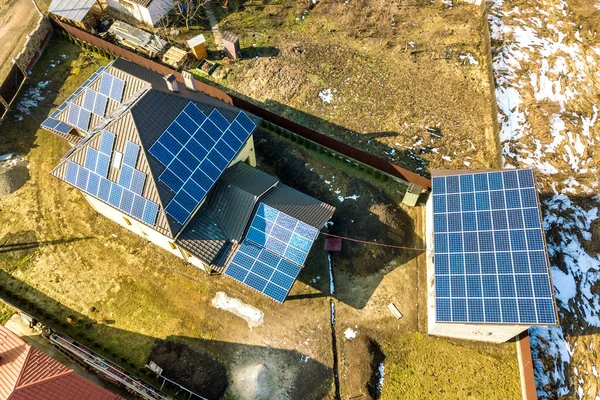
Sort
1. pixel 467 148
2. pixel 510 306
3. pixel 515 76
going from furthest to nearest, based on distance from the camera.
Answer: pixel 515 76 → pixel 467 148 → pixel 510 306

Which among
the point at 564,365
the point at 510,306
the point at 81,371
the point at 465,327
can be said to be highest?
the point at 81,371

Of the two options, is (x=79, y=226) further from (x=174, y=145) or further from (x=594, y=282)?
(x=594, y=282)

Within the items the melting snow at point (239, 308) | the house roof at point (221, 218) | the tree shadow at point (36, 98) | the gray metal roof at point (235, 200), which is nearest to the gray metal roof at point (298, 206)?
the gray metal roof at point (235, 200)

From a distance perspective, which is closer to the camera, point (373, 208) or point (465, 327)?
point (465, 327)

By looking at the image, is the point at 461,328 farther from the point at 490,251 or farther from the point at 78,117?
the point at 78,117

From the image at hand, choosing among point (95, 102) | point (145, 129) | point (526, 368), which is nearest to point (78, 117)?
point (95, 102)

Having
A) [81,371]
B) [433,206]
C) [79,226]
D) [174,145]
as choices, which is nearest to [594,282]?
[433,206]

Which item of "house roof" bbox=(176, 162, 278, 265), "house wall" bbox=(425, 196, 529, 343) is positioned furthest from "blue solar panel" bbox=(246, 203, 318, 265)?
"house wall" bbox=(425, 196, 529, 343)
